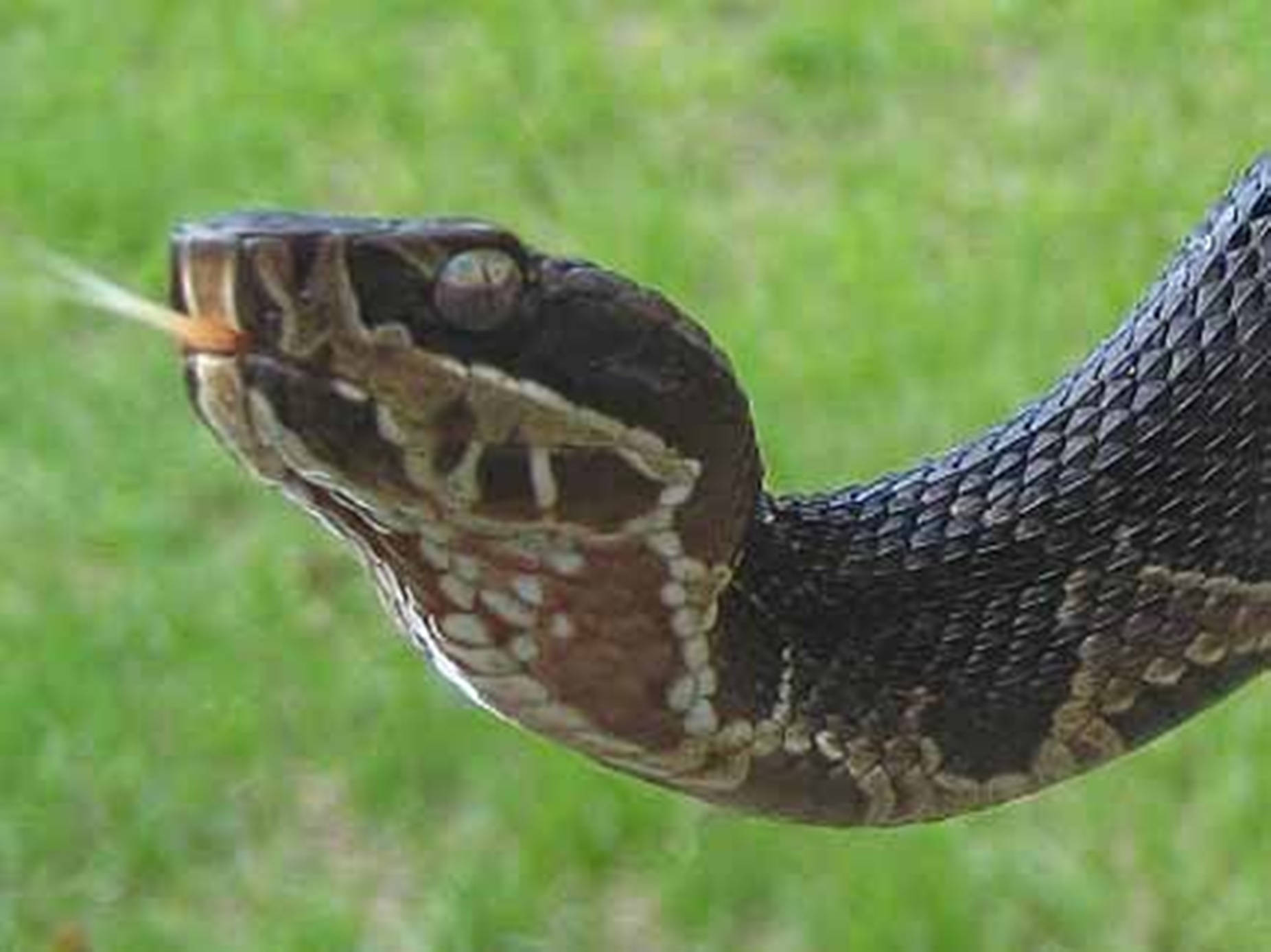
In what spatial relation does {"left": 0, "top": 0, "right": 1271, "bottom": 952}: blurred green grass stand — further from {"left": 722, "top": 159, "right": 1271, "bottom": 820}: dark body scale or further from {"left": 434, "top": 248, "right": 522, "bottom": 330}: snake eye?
{"left": 434, "top": 248, "right": 522, "bottom": 330}: snake eye

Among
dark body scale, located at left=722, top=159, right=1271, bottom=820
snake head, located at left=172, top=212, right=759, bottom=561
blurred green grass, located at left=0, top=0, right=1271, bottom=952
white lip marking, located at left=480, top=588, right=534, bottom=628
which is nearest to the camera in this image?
snake head, located at left=172, top=212, right=759, bottom=561

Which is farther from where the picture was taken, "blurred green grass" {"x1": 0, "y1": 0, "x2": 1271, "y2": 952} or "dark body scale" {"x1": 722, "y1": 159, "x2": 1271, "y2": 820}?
"blurred green grass" {"x1": 0, "y1": 0, "x2": 1271, "y2": 952}

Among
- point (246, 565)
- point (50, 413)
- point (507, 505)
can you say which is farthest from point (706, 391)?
point (50, 413)

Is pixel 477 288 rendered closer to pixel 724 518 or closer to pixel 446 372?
pixel 446 372

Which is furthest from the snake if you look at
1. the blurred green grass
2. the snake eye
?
the blurred green grass

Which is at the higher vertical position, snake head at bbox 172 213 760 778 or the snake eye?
the snake eye

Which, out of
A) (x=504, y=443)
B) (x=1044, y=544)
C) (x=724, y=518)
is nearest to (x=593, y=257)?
(x=1044, y=544)

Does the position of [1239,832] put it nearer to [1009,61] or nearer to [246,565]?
[246,565]
